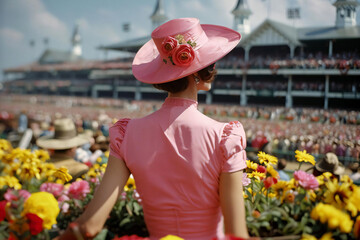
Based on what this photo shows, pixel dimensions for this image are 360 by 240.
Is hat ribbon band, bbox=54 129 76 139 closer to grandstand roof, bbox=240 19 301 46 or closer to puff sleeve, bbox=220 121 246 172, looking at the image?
puff sleeve, bbox=220 121 246 172

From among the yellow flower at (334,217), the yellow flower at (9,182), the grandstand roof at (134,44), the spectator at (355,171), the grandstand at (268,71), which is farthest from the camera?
the grandstand roof at (134,44)

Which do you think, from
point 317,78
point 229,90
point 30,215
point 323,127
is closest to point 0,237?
point 30,215

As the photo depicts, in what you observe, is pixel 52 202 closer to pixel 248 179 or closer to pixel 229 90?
pixel 248 179

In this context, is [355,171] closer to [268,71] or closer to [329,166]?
[329,166]

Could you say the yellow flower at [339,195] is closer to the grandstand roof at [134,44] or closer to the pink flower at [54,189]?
the pink flower at [54,189]

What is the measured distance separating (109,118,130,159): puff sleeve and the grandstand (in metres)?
3.16

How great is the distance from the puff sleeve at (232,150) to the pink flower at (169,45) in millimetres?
440

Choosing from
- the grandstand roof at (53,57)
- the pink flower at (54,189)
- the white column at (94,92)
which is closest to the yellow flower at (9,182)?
the pink flower at (54,189)

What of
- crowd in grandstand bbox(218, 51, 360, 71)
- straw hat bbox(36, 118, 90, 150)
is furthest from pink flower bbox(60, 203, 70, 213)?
crowd in grandstand bbox(218, 51, 360, 71)

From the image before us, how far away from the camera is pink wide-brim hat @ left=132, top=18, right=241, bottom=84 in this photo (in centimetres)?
133

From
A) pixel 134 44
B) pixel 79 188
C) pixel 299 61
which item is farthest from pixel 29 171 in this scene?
pixel 299 61

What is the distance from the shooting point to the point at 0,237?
1.33 meters

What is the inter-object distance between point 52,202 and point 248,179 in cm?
103

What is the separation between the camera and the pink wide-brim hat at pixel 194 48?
1.33 m
